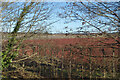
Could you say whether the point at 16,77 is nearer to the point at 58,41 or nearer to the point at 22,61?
the point at 22,61

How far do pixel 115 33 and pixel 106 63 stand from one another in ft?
2.53

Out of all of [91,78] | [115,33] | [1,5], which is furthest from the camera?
[1,5]

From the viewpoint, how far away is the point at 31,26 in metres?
3.61

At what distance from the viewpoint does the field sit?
3186 millimetres

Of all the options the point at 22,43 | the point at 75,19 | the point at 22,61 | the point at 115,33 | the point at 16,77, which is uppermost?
the point at 75,19

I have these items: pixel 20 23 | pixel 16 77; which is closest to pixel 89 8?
pixel 20 23

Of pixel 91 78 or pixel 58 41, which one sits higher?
pixel 58 41

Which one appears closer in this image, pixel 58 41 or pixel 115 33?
pixel 115 33

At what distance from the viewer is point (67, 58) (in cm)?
337

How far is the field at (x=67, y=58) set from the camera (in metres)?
3.19

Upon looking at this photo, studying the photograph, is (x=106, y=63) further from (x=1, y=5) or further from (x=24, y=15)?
(x=1, y=5)

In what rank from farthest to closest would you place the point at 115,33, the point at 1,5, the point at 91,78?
the point at 1,5 < the point at 91,78 < the point at 115,33

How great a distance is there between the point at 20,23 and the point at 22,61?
105 cm

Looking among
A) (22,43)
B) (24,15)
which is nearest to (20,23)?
(24,15)
